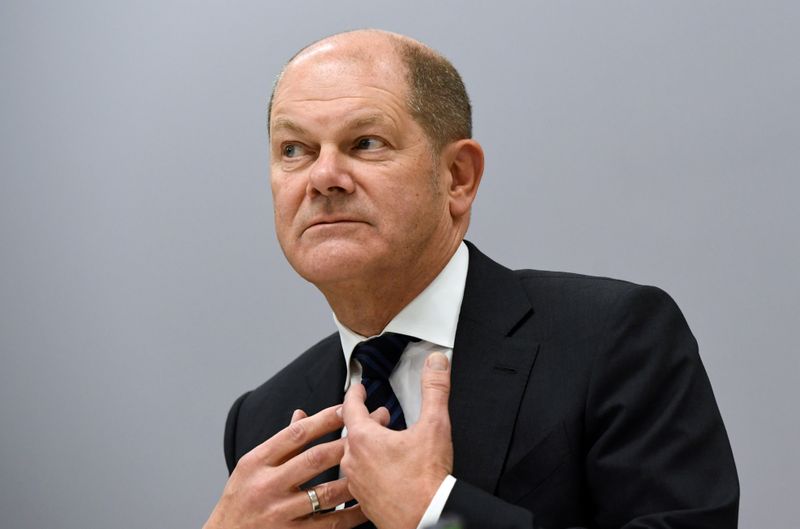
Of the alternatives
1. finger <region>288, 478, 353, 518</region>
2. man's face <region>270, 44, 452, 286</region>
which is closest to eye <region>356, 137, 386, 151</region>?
man's face <region>270, 44, 452, 286</region>

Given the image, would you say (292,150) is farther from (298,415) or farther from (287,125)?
(298,415)

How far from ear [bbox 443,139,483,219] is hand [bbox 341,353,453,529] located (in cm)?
41

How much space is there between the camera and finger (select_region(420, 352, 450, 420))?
1.70 meters

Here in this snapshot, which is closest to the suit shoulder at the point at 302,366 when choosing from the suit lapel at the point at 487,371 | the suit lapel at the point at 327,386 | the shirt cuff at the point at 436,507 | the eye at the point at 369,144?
the suit lapel at the point at 327,386

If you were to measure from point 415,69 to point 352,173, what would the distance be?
0.25 m

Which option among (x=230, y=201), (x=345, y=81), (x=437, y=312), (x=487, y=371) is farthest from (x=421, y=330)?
(x=230, y=201)

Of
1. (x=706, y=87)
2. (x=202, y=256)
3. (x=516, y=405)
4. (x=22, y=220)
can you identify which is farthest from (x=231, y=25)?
(x=516, y=405)

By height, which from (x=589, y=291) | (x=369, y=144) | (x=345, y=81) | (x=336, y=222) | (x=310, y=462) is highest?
(x=345, y=81)

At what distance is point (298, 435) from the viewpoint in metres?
1.79

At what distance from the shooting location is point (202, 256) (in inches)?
129

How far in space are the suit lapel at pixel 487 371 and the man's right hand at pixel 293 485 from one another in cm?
20

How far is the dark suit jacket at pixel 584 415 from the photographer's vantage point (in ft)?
5.41

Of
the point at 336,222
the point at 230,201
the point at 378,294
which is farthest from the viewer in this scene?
the point at 230,201

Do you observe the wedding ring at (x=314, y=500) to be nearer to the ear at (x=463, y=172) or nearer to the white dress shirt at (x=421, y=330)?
the white dress shirt at (x=421, y=330)
